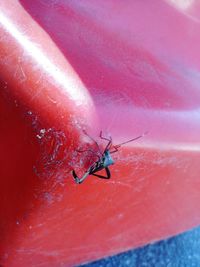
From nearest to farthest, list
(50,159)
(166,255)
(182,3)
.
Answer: (50,159)
(182,3)
(166,255)

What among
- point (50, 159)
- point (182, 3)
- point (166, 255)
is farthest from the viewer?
point (166, 255)

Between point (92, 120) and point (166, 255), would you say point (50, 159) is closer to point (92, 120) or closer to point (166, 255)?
point (92, 120)

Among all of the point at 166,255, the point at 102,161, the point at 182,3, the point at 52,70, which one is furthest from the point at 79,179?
the point at 166,255

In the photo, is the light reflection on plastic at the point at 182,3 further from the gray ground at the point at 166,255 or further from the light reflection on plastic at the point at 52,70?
the gray ground at the point at 166,255

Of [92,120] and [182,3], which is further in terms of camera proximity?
[182,3]

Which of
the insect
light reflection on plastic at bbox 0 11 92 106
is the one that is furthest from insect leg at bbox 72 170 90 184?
light reflection on plastic at bbox 0 11 92 106

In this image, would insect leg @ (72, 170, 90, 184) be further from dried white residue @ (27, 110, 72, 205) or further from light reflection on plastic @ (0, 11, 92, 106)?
light reflection on plastic @ (0, 11, 92, 106)

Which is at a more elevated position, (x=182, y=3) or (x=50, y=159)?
(x=182, y=3)

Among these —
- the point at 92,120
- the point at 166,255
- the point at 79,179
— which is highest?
the point at 92,120
